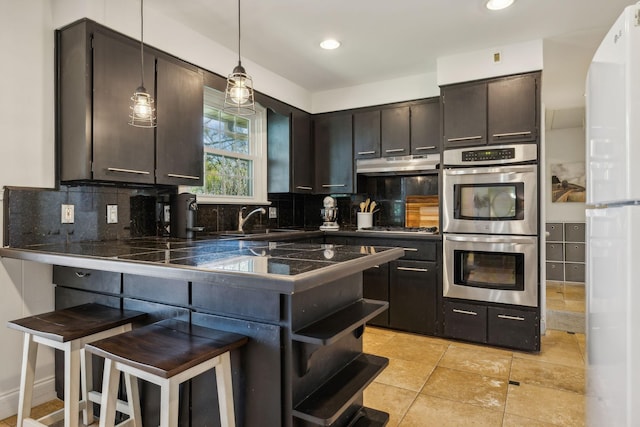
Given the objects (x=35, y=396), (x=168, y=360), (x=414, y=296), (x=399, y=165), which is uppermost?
(x=399, y=165)

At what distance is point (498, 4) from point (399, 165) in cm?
163

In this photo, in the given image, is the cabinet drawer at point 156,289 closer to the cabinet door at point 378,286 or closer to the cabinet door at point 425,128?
the cabinet door at point 378,286

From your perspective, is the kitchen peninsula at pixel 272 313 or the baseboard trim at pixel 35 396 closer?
the kitchen peninsula at pixel 272 313

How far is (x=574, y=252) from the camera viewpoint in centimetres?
565

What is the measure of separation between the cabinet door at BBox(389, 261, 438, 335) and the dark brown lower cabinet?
15cm

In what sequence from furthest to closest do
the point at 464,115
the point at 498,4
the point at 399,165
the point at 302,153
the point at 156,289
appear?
the point at 302,153, the point at 399,165, the point at 464,115, the point at 498,4, the point at 156,289

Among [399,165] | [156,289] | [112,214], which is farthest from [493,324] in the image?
[112,214]

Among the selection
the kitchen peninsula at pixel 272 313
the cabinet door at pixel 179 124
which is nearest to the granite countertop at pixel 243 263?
the kitchen peninsula at pixel 272 313

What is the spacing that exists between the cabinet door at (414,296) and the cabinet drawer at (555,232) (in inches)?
136

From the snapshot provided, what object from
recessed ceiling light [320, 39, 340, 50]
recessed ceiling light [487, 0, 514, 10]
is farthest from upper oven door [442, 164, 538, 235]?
recessed ceiling light [320, 39, 340, 50]

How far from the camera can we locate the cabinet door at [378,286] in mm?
3611

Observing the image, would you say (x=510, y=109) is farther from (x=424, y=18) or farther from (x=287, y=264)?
(x=287, y=264)

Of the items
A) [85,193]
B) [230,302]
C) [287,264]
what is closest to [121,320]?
[230,302]

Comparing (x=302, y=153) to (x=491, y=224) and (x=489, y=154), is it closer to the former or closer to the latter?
(x=489, y=154)
